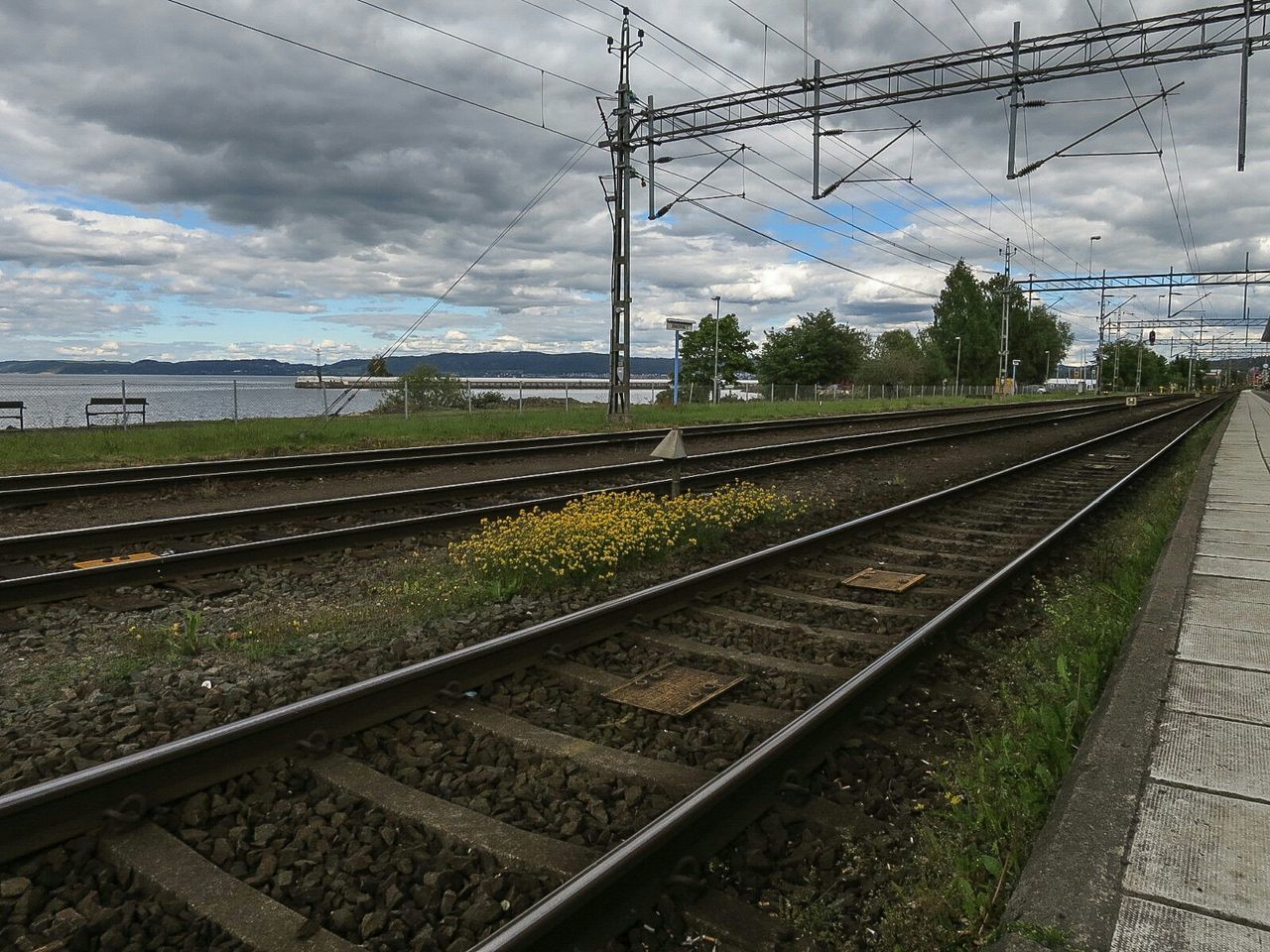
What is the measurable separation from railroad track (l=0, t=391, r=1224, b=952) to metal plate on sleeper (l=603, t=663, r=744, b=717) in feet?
0.07

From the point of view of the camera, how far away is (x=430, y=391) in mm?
34406

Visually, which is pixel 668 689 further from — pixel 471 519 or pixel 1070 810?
pixel 471 519

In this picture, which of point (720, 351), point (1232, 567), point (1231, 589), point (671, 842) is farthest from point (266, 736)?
point (720, 351)

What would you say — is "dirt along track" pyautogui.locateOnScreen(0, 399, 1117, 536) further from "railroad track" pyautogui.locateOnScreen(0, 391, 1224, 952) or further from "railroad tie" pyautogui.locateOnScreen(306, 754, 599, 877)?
"railroad tie" pyautogui.locateOnScreen(306, 754, 599, 877)

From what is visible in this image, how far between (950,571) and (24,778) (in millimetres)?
6721

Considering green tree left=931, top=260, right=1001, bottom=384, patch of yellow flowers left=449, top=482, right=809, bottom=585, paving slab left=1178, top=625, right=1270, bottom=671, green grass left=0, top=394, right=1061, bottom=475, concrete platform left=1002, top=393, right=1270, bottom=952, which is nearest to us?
concrete platform left=1002, top=393, right=1270, bottom=952

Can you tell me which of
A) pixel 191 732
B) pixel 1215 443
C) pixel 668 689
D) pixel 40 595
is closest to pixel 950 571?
pixel 668 689

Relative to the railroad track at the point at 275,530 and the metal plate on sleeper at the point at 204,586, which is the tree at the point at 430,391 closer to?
the railroad track at the point at 275,530

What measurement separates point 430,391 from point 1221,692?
107 feet

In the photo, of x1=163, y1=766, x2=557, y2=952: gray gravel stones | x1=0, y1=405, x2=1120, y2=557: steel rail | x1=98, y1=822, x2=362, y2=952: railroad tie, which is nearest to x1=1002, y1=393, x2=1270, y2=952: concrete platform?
x1=163, y1=766, x2=557, y2=952: gray gravel stones

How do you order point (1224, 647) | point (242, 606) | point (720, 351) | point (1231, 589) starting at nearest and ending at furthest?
1. point (1224, 647)
2. point (1231, 589)
3. point (242, 606)
4. point (720, 351)

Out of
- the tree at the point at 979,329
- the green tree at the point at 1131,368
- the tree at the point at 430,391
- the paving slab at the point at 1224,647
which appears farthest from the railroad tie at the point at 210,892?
the green tree at the point at 1131,368

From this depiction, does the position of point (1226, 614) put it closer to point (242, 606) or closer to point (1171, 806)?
point (1171, 806)

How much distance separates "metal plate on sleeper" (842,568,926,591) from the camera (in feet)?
23.2
